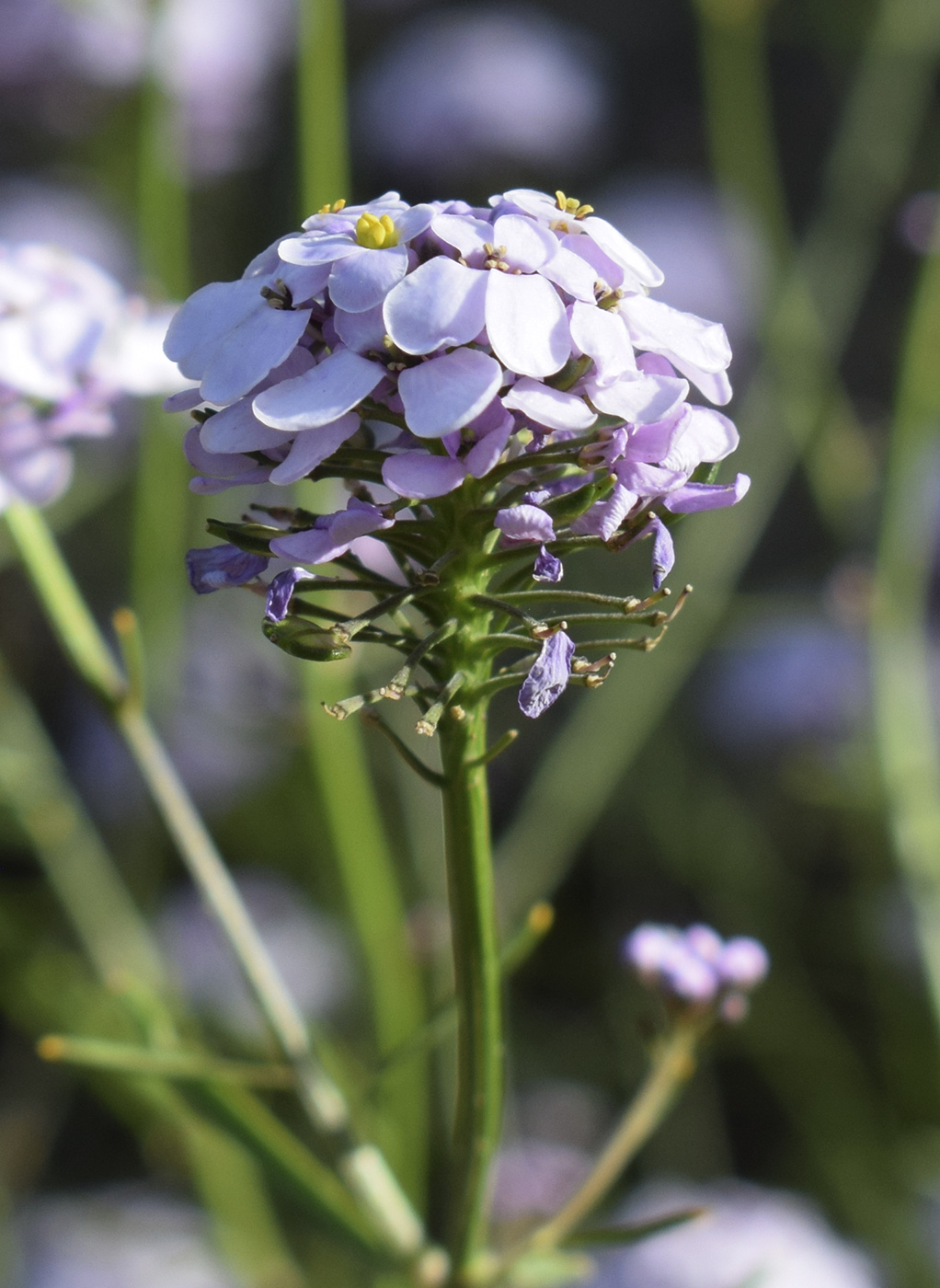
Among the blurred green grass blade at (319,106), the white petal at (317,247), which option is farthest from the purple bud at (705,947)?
the blurred green grass blade at (319,106)

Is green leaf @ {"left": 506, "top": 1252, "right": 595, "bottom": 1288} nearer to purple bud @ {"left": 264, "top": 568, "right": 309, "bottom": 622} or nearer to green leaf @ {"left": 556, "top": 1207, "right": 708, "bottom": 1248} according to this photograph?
green leaf @ {"left": 556, "top": 1207, "right": 708, "bottom": 1248}

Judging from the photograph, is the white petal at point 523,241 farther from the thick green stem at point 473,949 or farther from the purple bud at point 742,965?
the purple bud at point 742,965

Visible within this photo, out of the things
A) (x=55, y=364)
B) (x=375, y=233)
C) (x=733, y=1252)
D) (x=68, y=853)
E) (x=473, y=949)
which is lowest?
(x=733, y=1252)

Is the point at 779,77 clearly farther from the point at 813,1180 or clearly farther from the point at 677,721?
the point at 813,1180

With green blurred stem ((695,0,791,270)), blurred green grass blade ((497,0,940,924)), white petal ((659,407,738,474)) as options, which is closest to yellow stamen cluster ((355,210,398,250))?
white petal ((659,407,738,474))

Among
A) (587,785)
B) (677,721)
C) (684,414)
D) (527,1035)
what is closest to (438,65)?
(677,721)

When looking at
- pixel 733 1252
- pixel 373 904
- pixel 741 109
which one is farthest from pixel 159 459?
pixel 741 109

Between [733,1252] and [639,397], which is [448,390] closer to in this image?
[639,397]
